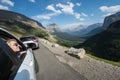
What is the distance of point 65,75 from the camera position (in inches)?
410

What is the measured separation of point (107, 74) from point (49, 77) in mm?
3130

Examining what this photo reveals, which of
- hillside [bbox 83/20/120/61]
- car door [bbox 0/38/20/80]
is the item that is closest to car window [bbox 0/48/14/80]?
car door [bbox 0/38/20/80]

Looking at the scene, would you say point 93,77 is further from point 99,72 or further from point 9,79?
point 9,79

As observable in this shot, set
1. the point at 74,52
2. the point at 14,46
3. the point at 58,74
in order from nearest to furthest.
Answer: the point at 14,46
the point at 58,74
the point at 74,52

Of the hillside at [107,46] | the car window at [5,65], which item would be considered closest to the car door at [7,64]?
the car window at [5,65]

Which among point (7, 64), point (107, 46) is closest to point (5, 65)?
point (7, 64)

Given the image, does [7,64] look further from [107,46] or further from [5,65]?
[107,46]

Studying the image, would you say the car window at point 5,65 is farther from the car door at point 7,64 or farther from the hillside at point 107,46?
the hillside at point 107,46

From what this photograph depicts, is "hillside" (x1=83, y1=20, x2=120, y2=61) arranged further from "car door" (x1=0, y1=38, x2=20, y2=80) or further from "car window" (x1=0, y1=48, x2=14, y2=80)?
→ "car window" (x1=0, y1=48, x2=14, y2=80)

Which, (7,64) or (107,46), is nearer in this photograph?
(7,64)

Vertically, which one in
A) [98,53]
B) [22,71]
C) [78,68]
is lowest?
[98,53]

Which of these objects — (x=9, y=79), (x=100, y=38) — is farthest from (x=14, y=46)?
(x=100, y=38)

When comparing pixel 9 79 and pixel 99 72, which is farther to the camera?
pixel 99 72

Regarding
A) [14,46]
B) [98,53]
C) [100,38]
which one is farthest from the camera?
[100,38]
